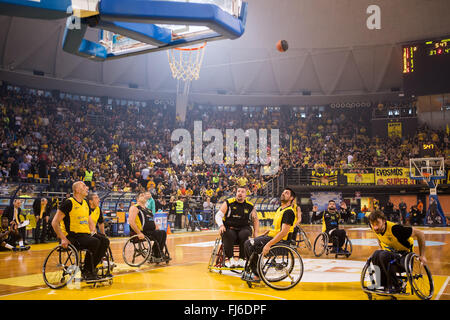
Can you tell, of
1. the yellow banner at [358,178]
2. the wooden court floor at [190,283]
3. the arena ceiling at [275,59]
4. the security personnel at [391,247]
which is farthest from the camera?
the yellow banner at [358,178]

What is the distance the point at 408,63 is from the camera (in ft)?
79.2

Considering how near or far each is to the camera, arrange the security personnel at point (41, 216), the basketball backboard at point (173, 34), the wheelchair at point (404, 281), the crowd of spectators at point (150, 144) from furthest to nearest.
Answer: the crowd of spectators at point (150, 144), the security personnel at point (41, 216), the basketball backboard at point (173, 34), the wheelchair at point (404, 281)

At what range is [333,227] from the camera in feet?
35.3

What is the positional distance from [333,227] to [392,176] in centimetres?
1796

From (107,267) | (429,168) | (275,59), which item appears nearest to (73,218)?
(107,267)

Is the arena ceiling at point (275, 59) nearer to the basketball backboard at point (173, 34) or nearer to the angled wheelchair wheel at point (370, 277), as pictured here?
the basketball backboard at point (173, 34)

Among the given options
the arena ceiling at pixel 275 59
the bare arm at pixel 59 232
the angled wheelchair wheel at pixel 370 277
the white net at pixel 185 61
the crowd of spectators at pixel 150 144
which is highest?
the arena ceiling at pixel 275 59

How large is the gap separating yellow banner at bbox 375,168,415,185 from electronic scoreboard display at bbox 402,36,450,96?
5252 mm

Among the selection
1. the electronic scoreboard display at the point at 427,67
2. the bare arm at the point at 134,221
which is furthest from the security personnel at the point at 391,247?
the electronic scoreboard display at the point at 427,67

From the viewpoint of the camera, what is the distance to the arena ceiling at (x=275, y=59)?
27000mm

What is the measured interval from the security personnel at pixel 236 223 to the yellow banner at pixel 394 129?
28.0 meters

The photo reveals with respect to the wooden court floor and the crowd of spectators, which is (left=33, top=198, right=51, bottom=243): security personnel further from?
the wooden court floor

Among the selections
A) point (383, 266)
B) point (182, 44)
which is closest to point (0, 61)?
point (182, 44)

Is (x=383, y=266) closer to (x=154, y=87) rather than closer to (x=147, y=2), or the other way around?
(x=147, y=2)
